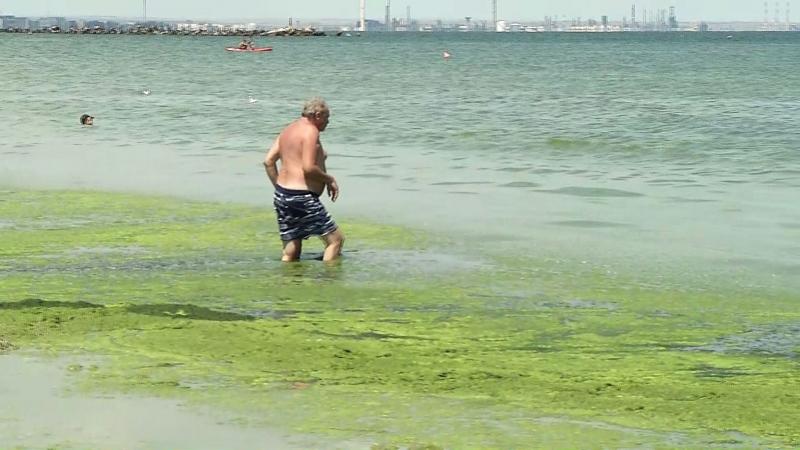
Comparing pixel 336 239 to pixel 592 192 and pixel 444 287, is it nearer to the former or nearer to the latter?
pixel 444 287

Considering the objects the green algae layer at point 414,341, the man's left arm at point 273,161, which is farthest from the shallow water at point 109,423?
the man's left arm at point 273,161

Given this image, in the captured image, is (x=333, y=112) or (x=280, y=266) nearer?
(x=280, y=266)

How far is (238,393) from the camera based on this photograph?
290 inches

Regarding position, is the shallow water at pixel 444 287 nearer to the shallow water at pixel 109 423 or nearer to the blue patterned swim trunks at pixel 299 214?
the shallow water at pixel 109 423

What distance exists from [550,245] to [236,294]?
3.82 meters

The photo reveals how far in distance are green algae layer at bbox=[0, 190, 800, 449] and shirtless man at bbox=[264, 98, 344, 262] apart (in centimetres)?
30

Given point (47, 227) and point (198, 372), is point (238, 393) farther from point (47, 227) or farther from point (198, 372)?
point (47, 227)

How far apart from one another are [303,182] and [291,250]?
2.05 ft

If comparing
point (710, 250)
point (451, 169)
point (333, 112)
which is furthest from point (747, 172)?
point (333, 112)

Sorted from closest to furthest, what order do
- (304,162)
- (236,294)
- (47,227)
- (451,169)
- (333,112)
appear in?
(236,294)
(304,162)
(47,227)
(451,169)
(333,112)

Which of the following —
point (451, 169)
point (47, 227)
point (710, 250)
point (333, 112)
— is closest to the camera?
point (710, 250)

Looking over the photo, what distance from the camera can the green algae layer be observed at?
6.97 metres

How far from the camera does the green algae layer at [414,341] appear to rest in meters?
6.97

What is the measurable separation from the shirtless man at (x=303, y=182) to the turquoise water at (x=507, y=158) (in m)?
1.57
